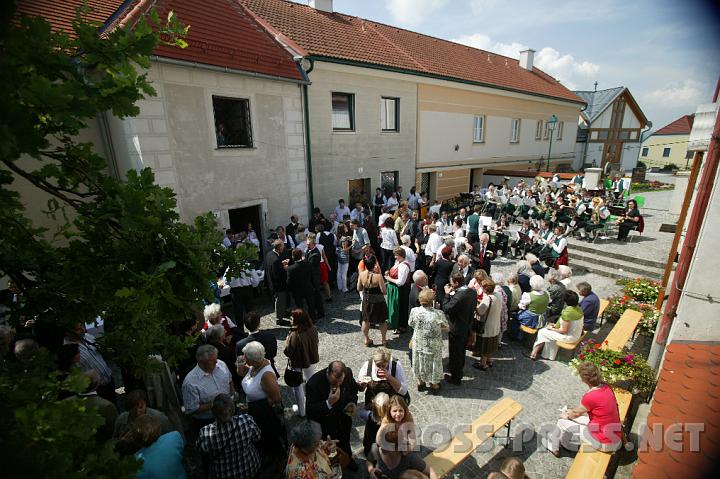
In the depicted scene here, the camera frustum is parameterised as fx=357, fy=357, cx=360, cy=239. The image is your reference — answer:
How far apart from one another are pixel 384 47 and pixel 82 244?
16.1 meters

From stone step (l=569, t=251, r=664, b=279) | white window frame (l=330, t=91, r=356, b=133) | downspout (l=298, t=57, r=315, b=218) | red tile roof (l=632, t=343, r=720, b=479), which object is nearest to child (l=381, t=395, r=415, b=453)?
red tile roof (l=632, t=343, r=720, b=479)

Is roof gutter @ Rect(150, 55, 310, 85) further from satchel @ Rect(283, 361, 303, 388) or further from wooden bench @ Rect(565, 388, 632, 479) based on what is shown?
wooden bench @ Rect(565, 388, 632, 479)

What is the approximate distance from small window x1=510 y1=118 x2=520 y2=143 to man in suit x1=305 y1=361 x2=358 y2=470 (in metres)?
22.1

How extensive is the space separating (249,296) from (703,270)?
22.7 ft

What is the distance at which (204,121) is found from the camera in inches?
353

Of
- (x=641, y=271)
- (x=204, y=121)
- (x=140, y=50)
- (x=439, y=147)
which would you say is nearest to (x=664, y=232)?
(x=641, y=271)

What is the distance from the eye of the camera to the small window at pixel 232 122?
943 centimetres

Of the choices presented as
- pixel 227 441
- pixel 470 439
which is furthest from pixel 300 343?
pixel 470 439

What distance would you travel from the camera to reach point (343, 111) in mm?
13391

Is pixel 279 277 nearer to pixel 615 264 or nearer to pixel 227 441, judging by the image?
pixel 227 441

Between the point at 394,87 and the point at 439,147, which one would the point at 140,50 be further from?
the point at 439,147

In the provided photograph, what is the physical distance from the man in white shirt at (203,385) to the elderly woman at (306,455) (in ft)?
4.39

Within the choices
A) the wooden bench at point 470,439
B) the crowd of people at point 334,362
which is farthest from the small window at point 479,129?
the wooden bench at point 470,439

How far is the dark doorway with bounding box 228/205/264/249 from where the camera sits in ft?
34.1
